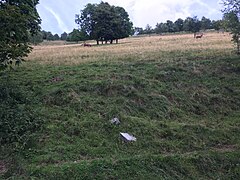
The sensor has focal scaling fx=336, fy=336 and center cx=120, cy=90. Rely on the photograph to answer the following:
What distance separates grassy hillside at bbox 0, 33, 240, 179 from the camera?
10.4m

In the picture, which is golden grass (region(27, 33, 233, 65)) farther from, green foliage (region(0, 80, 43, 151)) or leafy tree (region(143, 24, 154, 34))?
leafy tree (region(143, 24, 154, 34))

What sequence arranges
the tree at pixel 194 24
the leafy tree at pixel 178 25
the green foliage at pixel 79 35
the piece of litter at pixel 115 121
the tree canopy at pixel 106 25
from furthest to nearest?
the leafy tree at pixel 178 25 → the tree at pixel 194 24 → the green foliage at pixel 79 35 → the tree canopy at pixel 106 25 → the piece of litter at pixel 115 121

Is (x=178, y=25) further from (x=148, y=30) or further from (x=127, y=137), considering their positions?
(x=127, y=137)

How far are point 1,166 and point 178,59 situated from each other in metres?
14.7

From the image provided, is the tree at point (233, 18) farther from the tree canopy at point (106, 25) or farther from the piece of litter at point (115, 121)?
the tree canopy at point (106, 25)

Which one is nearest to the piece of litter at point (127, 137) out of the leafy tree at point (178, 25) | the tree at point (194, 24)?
the tree at point (194, 24)

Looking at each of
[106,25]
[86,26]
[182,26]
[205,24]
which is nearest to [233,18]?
[106,25]

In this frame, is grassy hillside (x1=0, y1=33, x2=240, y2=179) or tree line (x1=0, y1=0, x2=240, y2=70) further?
tree line (x1=0, y1=0, x2=240, y2=70)

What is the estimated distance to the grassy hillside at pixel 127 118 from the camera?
10.4m

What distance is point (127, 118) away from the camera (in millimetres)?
13656

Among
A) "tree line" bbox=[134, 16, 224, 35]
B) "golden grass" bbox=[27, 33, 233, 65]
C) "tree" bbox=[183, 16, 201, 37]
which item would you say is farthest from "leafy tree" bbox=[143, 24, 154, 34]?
"golden grass" bbox=[27, 33, 233, 65]

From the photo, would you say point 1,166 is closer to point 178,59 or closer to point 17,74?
point 17,74

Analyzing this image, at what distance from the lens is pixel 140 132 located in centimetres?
1283

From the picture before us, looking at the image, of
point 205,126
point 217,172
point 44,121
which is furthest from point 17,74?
point 217,172
